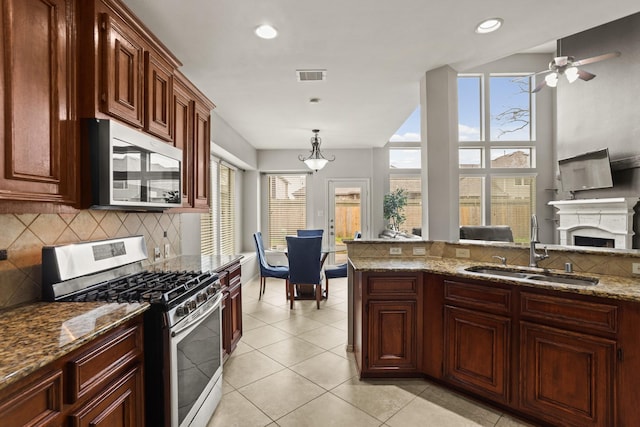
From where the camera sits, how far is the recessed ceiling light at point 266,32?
211 cm

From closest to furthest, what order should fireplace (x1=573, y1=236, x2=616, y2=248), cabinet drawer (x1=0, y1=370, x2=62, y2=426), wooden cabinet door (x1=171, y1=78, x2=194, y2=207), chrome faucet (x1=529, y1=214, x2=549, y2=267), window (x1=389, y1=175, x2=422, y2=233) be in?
cabinet drawer (x1=0, y1=370, x2=62, y2=426)
chrome faucet (x1=529, y1=214, x2=549, y2=267)
wooden cabinet door (x1=171, y1=78, x2=194, y2=207)
fireplace (x1=573, y1=236, x2=616, y2=248)
window (x1=389, y1=175, x2=422, y2=233)

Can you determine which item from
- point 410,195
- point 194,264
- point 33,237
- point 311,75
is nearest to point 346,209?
point 410,195

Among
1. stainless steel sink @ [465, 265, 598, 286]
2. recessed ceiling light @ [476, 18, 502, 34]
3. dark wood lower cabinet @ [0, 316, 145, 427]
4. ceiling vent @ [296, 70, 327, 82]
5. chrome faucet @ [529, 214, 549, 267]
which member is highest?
recessed ceiling light @ [476, 18, 502, 34]

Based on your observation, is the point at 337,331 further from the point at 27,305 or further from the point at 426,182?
the point at 27,305

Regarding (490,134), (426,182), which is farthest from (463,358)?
(490,134)

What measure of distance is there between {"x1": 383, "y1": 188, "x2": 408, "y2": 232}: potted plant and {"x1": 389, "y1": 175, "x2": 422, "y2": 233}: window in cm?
31

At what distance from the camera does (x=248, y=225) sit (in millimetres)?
6398

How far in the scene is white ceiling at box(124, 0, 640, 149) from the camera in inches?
76.3

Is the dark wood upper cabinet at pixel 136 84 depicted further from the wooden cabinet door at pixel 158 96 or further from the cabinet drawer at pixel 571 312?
the cabinet drawer at pixel 571 312

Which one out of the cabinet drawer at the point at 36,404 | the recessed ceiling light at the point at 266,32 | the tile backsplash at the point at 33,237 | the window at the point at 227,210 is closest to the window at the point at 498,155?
the window at the point at 227,210

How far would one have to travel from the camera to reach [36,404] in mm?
960

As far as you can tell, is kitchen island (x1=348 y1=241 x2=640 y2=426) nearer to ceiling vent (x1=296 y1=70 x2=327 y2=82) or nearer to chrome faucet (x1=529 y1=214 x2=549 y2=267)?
chrome faucet (x1=529 y1=214 x2=549 y2=267)

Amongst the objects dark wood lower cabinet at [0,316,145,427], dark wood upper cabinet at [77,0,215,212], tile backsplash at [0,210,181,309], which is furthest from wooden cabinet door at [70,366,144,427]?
dark wood upper cabinet at [77,0,215,212]

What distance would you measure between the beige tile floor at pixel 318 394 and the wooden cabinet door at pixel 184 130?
Result: 1.53 meters
